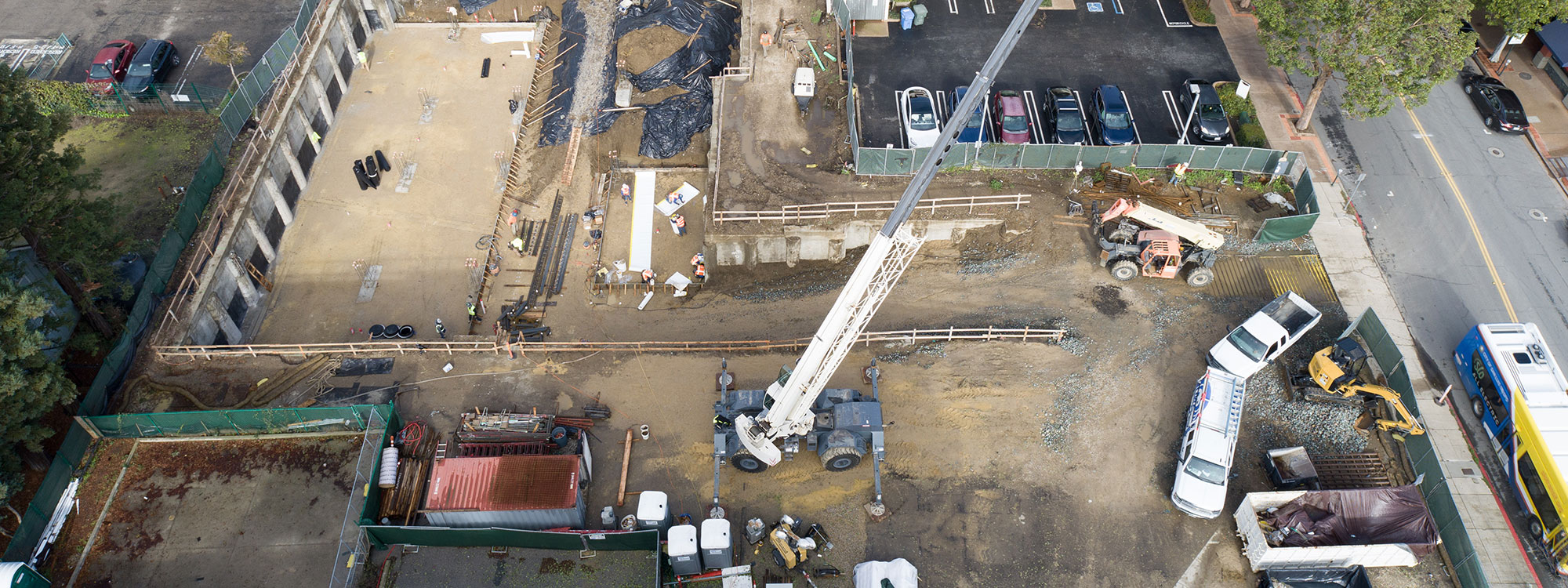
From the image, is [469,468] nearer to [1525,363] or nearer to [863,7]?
[863,7]

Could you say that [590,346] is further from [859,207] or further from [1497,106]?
[1497,106]

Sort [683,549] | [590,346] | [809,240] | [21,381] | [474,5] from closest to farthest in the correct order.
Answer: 1. [683,549]
2. [21,381]
3. [590,346]
4. [809,240]
5. [474,5]

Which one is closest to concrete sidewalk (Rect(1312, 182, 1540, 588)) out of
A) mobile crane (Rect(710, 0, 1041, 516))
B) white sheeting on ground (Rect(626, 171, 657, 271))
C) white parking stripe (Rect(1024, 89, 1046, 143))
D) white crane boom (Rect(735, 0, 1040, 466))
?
white parking stripe (Rect(1024, 89, 1046, 143))

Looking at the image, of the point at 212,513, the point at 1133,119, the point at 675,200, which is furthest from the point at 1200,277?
the point at 212,513

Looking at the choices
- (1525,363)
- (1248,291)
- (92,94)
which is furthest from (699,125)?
(1525,363)

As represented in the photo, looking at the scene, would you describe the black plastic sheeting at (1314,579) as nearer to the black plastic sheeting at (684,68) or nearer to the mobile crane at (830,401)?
the mobile crane at (830,401)
